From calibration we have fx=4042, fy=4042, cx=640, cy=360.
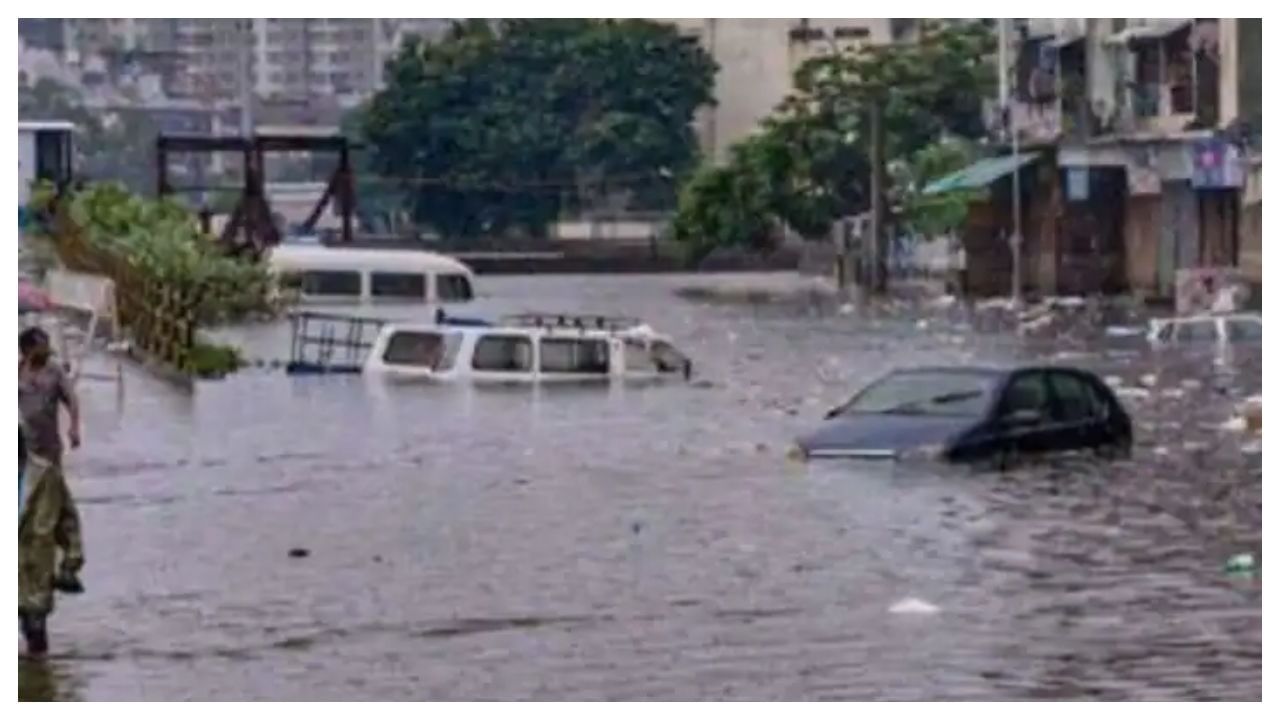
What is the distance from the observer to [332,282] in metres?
19.4

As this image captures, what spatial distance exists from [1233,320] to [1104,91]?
5.56 m

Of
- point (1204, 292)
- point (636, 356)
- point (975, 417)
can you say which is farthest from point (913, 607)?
point (636, 356)

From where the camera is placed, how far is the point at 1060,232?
1708 cm

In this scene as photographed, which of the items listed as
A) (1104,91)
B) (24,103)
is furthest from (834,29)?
(1104,91)

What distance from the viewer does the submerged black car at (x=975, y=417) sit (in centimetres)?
1528

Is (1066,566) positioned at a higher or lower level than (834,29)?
lower

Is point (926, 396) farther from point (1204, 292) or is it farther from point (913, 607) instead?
point (913, 607)

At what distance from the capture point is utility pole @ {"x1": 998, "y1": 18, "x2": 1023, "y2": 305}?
57.1 ft

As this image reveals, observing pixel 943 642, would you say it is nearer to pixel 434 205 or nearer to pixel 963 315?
pixel 434 205

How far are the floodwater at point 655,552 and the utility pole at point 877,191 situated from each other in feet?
1.37

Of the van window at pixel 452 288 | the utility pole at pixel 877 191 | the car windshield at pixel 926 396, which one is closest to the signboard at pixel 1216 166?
the car windshield at pixel 926 396

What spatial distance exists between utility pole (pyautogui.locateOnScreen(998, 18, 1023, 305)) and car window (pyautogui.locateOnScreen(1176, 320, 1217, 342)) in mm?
873

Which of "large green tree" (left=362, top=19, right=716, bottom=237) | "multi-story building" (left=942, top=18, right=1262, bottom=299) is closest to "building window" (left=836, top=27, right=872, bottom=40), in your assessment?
"large green tree" (left=362, top=19, right=716, bottom=237)

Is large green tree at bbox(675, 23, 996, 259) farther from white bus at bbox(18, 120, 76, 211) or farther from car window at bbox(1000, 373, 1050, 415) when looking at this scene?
white bus at bbox(18, 120, 76, 211)
